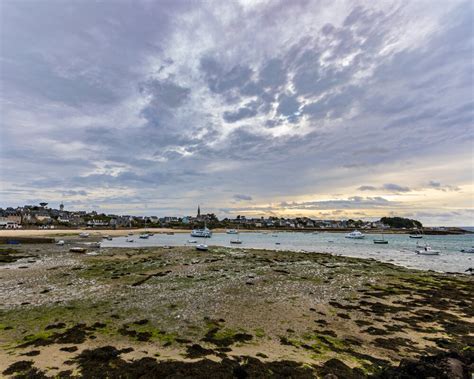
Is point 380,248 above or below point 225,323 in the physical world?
below

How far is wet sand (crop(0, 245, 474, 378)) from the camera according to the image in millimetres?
9656

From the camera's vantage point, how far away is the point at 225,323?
14.1m

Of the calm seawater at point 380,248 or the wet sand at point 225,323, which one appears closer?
the wet sand at point 225,323

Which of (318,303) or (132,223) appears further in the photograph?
(132,223)

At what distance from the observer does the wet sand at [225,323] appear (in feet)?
31.7

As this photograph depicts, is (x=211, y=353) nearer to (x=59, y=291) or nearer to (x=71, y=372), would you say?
(x=71, y=372)

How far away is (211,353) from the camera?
1052cm

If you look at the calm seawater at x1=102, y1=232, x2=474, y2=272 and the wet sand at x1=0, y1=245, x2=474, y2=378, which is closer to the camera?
the wet sand at x1=0, y1=245, x2=474, y2=378

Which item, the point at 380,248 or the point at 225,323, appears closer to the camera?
the point at 225,323

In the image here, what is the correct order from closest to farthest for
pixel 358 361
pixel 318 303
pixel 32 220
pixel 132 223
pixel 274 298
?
pixel 358 361 → pixel 318 303 → pixel 274 298 → pixel 32 220 → pixel 132 223

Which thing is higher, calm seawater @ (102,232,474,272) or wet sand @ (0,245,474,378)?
wet sand @ (0,245,474,378)

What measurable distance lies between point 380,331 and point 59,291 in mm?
21335

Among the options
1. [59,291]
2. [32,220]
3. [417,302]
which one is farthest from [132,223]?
[417,302]

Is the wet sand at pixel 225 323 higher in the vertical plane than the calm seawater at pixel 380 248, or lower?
higher
